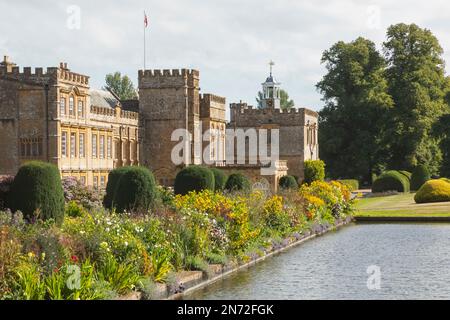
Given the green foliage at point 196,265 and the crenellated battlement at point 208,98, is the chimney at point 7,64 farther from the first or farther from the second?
the green foliage at point 196,265

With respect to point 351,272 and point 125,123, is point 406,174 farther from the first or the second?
point 351,272

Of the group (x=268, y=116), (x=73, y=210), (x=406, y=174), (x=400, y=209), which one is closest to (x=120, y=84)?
(x=268, y=116)

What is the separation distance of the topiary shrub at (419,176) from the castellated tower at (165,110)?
Answer: 1603 cm

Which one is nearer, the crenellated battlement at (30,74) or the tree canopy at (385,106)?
the crenellated battlement at (30,74)

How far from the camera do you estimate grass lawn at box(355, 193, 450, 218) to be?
118 ft

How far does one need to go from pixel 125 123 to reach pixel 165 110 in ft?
9.79

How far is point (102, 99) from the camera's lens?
164 ft

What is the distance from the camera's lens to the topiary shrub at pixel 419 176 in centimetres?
5656

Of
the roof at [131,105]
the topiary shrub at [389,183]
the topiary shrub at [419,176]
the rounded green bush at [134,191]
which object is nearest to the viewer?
the rounded green bush at [134,191]

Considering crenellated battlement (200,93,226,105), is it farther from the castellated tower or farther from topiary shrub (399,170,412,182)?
topiary shrub (399,170,412,182)

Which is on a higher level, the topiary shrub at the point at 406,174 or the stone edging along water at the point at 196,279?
the topiary shrub at the point at 406,174

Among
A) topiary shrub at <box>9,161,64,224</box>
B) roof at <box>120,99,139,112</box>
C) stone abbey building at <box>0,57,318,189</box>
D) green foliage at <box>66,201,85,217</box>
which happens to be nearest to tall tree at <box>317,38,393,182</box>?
stone abbey building at <box>0,57,318,189</box>

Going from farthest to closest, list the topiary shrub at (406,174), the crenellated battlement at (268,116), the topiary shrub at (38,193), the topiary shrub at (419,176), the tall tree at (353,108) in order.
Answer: the tall tree at (353,108)
the topiary shrub at (406,174)
the crenellated battlement at (268,116)
the topiary shrub at (419,176)
the topiary shrub at (38,193)

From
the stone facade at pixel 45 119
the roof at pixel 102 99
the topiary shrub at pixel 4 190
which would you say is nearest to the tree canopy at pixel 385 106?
the roof at pixel 102 99
